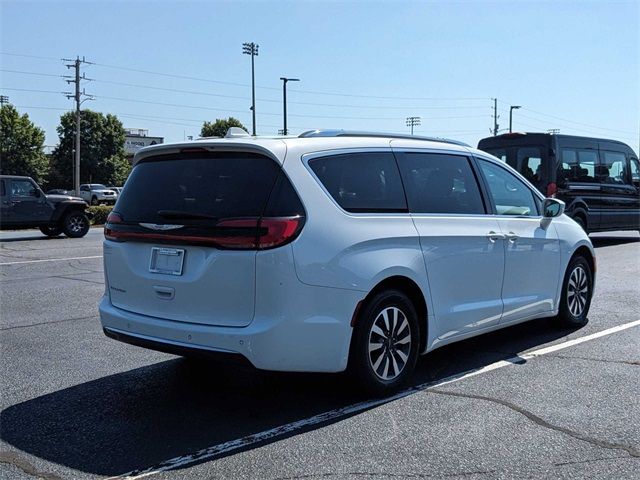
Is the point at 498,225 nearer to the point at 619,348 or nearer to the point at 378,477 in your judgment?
the point at 619,348

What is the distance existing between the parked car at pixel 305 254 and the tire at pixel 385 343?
0.4 inches

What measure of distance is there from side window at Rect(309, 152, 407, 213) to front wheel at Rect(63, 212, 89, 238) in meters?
16.3

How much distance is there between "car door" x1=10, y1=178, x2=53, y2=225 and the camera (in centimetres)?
1850

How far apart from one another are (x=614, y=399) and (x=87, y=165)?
78887 mm

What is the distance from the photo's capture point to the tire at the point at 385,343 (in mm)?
4445

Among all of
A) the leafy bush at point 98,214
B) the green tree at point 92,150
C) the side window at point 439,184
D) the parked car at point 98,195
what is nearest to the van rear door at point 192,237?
the side window at point 439,184

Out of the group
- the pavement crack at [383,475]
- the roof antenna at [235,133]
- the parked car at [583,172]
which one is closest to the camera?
the pavement crack at [383,475]

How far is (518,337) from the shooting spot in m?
6.53

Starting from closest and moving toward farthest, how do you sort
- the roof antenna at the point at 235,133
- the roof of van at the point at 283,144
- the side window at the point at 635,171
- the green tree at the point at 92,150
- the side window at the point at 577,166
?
the roof of van at the point at 283,144 < the roof antenna at the point at 235,133 < the side window at the point at 577,166 < the side window at the point at 635,171 < the green tree at the point at 92,150

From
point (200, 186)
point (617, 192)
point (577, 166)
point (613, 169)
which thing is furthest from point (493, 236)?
point (617, 192)

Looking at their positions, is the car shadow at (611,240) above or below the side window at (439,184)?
below

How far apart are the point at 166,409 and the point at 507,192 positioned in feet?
11.5

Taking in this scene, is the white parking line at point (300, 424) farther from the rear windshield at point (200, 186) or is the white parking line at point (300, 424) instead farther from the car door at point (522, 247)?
the rear windshield at point (200, 186)

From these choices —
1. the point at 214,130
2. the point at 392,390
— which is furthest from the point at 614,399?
the point at 214,130
